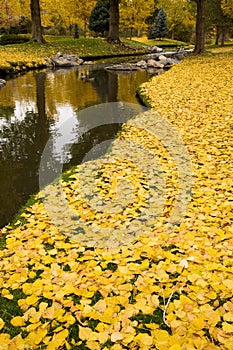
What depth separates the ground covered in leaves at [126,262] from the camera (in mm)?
2463

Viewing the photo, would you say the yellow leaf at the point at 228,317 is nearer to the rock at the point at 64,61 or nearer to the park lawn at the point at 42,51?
the park lawn at the point at 42,51

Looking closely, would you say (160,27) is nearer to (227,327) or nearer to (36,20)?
(36,20)

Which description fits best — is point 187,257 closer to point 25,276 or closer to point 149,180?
point 25,276

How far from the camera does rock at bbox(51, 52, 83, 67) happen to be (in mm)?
22766

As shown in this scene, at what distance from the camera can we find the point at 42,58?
22984mm

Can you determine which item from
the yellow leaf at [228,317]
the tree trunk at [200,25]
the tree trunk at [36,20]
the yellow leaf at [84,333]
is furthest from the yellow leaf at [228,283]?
the tree trunk at [36,20]

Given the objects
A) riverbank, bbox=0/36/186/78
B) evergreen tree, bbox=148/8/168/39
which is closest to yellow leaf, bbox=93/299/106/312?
riverbank, bbox=0/36/186/78

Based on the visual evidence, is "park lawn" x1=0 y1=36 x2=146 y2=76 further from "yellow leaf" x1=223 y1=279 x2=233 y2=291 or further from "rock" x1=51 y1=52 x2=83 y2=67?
"yellow leaf" x1=223 y1=279 x2=233 y2=291

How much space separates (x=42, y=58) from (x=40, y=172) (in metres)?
19.1

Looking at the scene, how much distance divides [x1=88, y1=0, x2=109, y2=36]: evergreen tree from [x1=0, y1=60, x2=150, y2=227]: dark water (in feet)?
98.9

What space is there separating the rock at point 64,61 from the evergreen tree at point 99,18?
72.9 feet

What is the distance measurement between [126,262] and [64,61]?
21.9m

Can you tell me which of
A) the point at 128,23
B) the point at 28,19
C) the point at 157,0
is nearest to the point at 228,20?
the point at 128,23

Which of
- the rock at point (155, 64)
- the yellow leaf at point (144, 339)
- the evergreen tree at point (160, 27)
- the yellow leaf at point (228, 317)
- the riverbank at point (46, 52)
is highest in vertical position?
the evergreen tree at point (160, 27)
